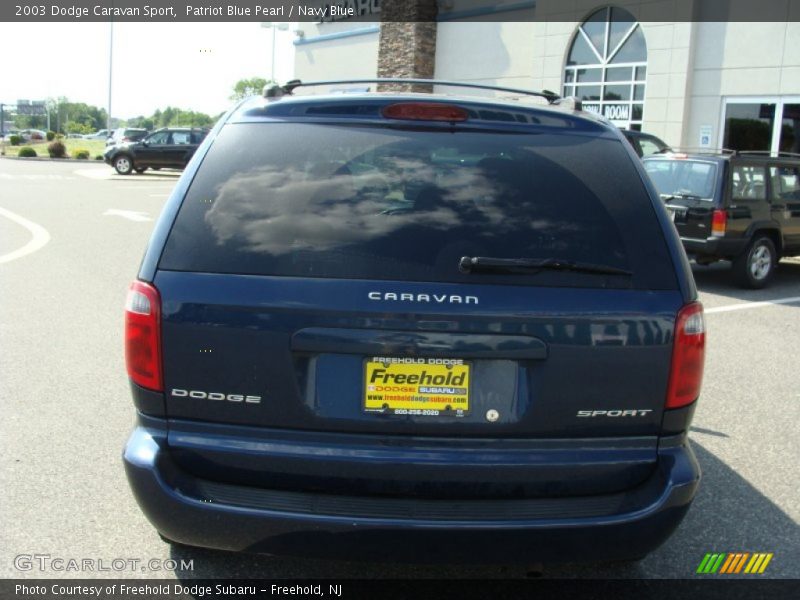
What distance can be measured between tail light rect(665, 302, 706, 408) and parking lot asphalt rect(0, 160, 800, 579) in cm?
76

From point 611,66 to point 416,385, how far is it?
22550 millimetres

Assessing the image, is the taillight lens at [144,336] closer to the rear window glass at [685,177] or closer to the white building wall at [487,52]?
the rear window glass at [685,177]

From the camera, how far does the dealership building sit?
19719mm

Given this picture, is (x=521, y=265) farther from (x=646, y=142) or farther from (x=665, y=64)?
(x=665, y=64)

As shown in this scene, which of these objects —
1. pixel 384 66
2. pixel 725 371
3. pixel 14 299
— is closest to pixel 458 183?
pixel 725 371

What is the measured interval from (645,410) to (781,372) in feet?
15.3

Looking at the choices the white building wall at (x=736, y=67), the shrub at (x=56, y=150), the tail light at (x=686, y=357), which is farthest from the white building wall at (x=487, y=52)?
the shrub at (x=56, y=150)

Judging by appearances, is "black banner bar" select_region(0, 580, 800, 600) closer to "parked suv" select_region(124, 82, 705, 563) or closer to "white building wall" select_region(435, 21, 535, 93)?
"parked suv" select_region(124, 82, 705, 563)

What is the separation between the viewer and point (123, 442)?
4797mm

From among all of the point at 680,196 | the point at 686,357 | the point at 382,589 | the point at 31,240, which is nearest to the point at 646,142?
the point at 680,196

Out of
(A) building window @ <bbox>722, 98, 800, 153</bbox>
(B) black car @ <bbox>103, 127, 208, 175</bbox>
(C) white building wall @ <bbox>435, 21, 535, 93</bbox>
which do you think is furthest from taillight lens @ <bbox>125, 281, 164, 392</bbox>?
(B) black car @ <bbox>103, 127, 208, 175</bbox>

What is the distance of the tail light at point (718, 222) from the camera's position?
1067cm

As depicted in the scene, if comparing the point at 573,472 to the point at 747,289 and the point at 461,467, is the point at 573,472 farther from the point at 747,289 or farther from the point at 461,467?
the point at 747,289

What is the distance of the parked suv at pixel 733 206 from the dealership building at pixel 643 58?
922 centimetres
